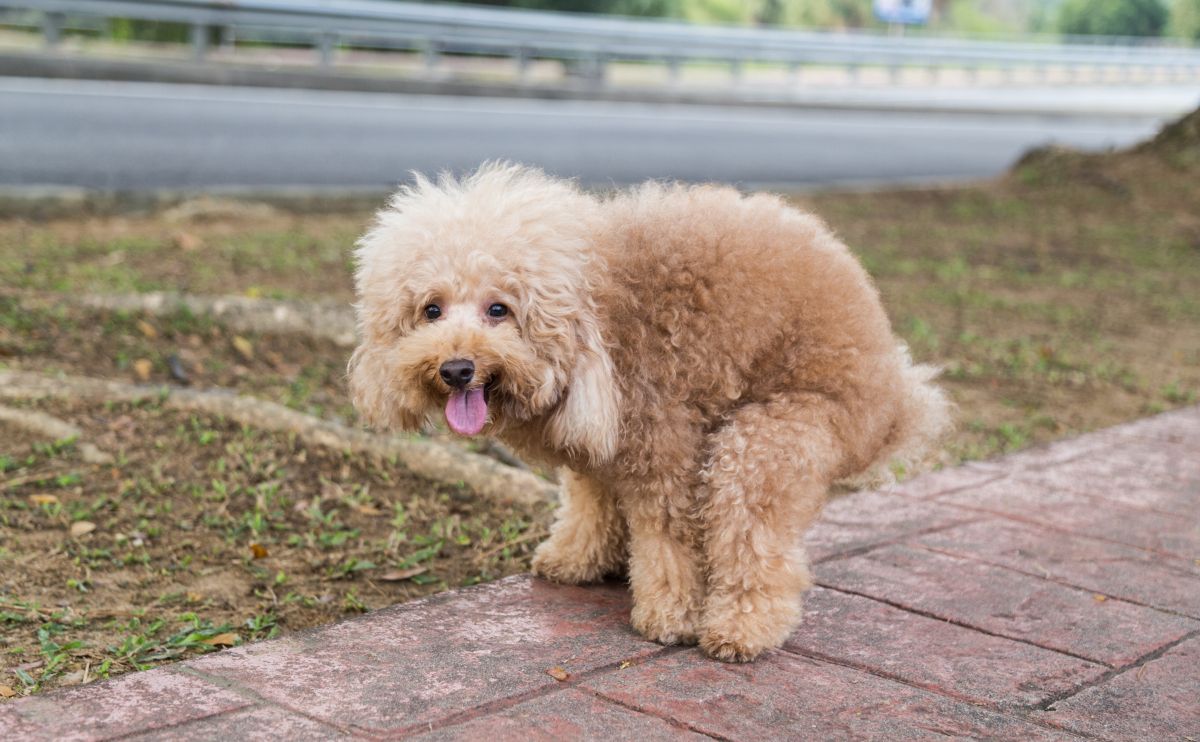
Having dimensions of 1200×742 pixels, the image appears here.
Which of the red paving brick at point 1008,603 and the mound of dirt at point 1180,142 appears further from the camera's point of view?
the mound of dirt at point 1180,142

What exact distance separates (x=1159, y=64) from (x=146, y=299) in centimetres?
3484

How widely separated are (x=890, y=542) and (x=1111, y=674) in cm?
97

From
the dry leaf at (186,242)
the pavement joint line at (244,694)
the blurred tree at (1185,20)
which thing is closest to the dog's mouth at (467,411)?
the pavement joint line at (244,694)

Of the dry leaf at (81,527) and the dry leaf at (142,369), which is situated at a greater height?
the dry leaf at (142,369)

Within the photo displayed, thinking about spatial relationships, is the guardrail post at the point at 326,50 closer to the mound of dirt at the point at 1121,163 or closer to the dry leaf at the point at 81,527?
the mound of dirt at the point at 1121,163

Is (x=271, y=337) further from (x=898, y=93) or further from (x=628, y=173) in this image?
(x=898, y=93)

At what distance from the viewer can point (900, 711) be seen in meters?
2.91

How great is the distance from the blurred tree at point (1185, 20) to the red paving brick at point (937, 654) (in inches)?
1764

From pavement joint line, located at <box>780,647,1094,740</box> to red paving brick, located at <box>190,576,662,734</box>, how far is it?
408 mm

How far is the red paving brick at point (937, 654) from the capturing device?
121 inches

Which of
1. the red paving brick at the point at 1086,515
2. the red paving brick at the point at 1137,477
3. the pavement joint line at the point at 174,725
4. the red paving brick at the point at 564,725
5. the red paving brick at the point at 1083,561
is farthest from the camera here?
the red paving brick at the point at 1137,477

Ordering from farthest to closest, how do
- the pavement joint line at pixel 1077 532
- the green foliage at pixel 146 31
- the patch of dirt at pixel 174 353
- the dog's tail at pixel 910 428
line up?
the green foliage at pixel 146 31 → the patch of dirt at pixel 174 353 → the pavement joint line at pixel 1077 532 → the dog's tail at pixel 910 428

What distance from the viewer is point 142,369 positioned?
515cm

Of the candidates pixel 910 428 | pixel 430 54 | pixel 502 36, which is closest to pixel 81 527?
pixel 910 428
